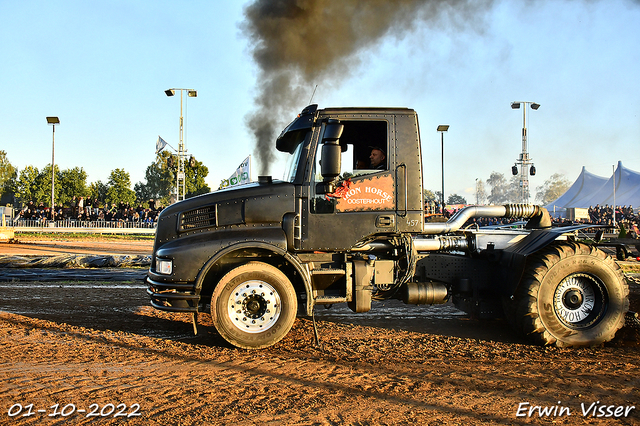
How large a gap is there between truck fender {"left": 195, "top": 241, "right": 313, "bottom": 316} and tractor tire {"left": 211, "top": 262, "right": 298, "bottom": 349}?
0.18 m

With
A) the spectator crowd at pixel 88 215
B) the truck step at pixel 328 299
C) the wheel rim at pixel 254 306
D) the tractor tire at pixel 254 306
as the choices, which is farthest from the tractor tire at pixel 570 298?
the spectator crowd at pixel 88 215

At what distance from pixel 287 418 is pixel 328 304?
2.55 metres

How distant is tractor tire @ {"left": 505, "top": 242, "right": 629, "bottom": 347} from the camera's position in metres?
5.62

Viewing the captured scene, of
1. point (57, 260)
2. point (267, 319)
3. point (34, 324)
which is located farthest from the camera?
point (57, 260)

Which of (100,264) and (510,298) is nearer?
(510,298)

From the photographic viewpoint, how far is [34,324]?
6.29m

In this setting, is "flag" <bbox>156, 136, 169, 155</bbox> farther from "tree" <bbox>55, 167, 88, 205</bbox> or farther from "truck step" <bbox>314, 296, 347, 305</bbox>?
"tree" <bbox>55, 167, 88, 205</bbox>

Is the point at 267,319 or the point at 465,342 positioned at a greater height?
the point at 267,319

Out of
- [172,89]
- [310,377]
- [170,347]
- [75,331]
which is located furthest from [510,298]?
[172,89]

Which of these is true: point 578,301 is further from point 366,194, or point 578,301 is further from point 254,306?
point 254,306

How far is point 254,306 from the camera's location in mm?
5309

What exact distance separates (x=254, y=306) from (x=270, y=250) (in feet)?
2.26

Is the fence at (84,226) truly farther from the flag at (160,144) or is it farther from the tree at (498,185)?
the tree at (498,185)

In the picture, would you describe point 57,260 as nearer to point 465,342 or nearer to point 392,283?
point 392,283
